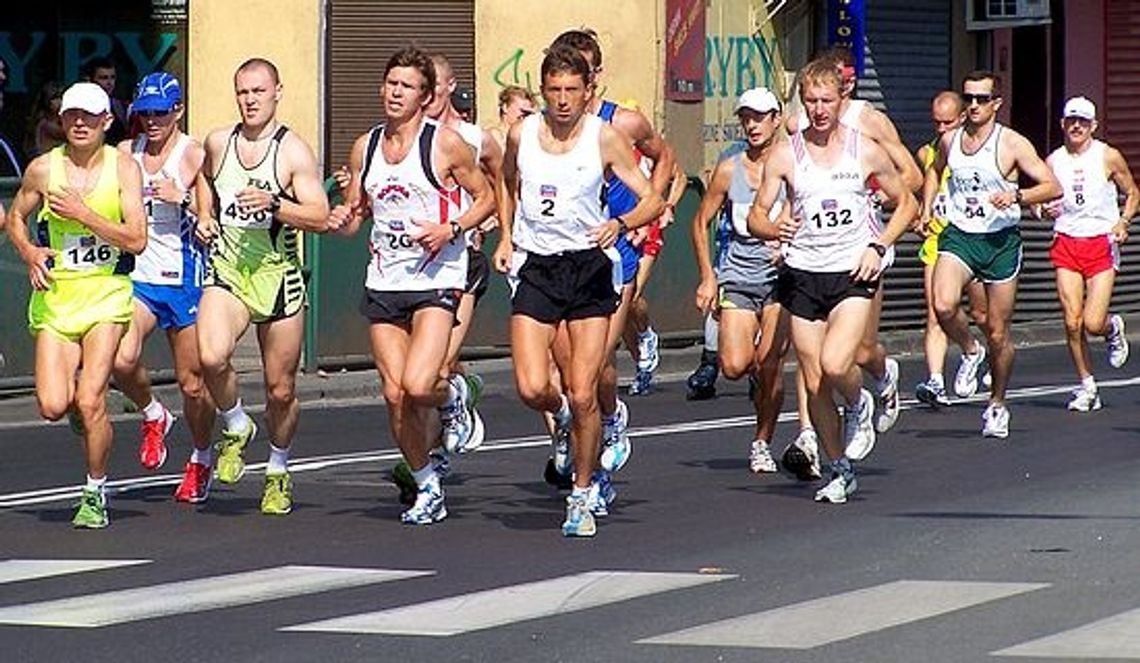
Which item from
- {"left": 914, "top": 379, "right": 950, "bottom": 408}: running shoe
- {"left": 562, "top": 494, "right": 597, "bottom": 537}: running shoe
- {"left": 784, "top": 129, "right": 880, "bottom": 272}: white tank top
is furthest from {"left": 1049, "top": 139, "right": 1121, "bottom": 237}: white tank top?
{"left": 562, "top": 494, "right": 597, "bottom": 537}: running shoe

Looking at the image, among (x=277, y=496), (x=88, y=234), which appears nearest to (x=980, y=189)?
(x=277, y=496)

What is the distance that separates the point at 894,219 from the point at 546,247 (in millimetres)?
1752

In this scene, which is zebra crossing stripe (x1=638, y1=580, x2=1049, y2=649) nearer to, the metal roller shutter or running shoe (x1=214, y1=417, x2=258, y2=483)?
running shoe (x1=214, y1=417, x2=258, y2=483)

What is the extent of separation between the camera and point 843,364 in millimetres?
13469

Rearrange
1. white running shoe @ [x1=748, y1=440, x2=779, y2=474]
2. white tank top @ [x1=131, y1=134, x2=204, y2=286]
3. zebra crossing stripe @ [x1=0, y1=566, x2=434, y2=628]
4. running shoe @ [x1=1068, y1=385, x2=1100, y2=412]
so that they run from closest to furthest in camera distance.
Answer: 1. zebra crossing stripe @ [x1=0, y1=566, x2=434, y2=628]
2. white tank top @ [x1=131, y1=134, x2=204, y2=286]
3. white running shoe @ [x1=748, y1=440, x2=779, y2=474]
4. running shoe @ [x1=1068, y1=385, x2=1100, y2=412]

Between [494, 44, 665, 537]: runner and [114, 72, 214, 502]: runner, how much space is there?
1.88 m

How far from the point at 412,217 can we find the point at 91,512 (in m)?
1.88

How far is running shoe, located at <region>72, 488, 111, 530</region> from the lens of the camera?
13.1 m

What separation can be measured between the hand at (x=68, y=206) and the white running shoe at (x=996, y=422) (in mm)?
6128

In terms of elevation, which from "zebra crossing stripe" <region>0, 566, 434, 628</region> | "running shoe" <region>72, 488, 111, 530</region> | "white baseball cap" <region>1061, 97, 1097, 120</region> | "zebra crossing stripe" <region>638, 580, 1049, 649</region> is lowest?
"zebra crossing stripe" <region>0, 566, 434, 628</region>

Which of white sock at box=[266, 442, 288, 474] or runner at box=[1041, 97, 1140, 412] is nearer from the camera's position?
white sock at box=[266, 442, 288, 474]

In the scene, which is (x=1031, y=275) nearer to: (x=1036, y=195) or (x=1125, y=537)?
(x=1036, y=195)

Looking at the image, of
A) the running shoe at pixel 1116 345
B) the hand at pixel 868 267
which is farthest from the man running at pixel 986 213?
the hand at pixel 868 267

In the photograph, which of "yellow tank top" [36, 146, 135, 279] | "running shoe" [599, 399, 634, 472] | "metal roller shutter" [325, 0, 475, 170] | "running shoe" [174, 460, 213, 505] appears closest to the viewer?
"yellow tank top" [36, 146, 135, 279]
